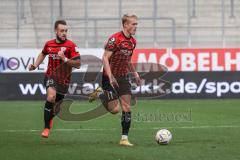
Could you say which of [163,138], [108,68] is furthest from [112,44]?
[163,138]

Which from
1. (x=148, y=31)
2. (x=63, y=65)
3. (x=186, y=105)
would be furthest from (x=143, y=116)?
(x=148, y=31)

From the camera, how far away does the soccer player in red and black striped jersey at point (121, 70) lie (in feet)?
43.7

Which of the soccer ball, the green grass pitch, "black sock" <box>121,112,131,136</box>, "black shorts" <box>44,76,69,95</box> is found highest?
"black shorts" <box>44,76,69,95</box>

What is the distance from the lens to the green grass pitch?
11898 millimetres

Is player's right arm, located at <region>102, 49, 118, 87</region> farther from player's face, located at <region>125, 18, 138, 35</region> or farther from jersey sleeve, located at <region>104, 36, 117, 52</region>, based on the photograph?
player's face, located at <region>125, 18, 138, 35</region>

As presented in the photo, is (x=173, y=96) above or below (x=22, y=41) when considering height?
below

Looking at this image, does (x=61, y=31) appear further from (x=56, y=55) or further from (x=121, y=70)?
(x=121, y=70)

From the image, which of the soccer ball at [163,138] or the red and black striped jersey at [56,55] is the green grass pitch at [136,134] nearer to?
the soccer ball at [163,138]

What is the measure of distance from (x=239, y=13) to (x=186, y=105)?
8509 mm

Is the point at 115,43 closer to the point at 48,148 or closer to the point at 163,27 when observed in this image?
the point at 48,148

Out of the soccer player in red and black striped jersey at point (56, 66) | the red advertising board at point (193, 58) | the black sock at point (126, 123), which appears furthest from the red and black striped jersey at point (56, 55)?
the red advertising board at point (193, 58)

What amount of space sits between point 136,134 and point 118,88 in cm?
224

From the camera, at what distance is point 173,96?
26953 millimetres

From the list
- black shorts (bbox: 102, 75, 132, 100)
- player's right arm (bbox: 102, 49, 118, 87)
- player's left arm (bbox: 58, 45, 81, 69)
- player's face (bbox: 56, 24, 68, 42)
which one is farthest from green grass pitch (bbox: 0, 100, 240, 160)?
player's face (bbox: 56, 24, 68, 42)
